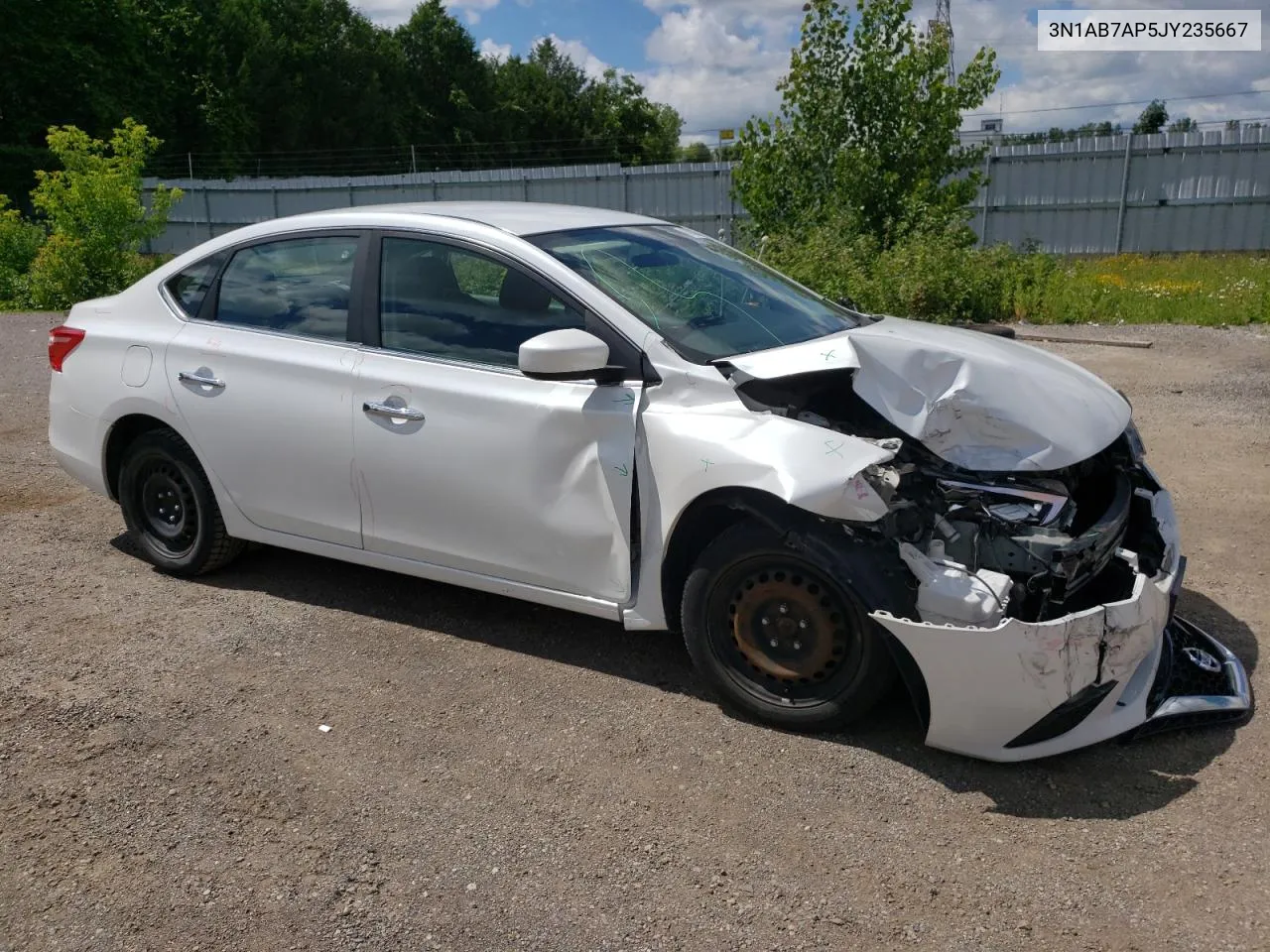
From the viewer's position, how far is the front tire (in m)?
3.52

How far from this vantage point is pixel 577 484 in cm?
395

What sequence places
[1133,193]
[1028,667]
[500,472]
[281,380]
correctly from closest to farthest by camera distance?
1. [1028,667]
2. [500,472]
3. [281,380]
4. [1133,193]

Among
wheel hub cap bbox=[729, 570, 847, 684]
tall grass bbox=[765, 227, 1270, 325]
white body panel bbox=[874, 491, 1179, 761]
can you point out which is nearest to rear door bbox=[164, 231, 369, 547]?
wheel hub cap bbox=[729, 570, 847, 684]

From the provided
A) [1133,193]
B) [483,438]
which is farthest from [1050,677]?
[1133,193]

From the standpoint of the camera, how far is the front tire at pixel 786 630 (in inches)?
138

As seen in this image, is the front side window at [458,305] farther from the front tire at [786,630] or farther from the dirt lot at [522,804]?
the dirt lot at [522,804]

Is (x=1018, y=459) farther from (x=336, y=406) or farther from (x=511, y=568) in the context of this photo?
(x=336, y=406)

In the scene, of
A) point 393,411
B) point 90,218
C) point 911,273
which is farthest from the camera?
point 90,218

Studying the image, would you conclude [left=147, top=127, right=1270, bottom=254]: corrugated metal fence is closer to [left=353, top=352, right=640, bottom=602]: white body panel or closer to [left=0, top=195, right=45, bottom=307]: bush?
[left=0, top=195, right=45, bottom=307]: bush

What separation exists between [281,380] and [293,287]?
449 millimetres

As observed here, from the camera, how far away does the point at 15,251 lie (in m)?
19.5

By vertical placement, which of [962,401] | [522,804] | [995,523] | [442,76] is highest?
[442,76]

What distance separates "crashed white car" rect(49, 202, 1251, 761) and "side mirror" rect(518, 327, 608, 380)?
1 centimetres

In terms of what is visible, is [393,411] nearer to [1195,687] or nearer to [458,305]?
[458,305]
